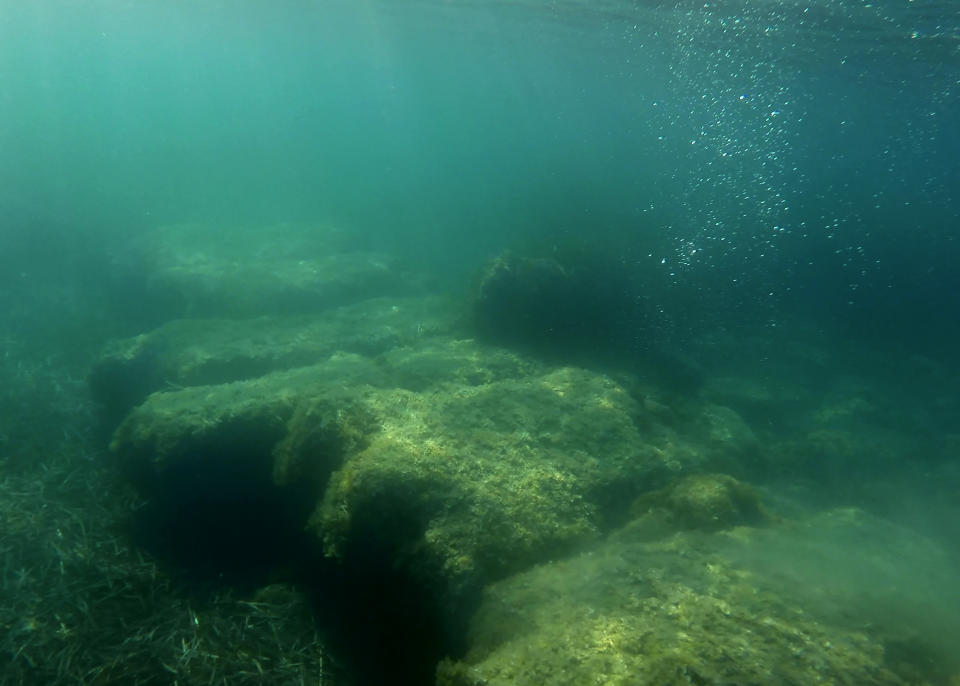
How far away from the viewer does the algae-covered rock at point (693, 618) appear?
3.88m

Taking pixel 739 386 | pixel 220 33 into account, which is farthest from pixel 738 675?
pixel 220 33

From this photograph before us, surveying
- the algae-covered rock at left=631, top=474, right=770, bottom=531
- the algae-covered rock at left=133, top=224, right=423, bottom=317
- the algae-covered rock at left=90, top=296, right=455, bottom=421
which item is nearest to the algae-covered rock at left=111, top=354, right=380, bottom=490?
the algae-covered rock at left=90, top=296, right=455, bottom=421

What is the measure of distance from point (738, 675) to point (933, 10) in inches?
879

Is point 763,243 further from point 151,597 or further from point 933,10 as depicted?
point 151,597

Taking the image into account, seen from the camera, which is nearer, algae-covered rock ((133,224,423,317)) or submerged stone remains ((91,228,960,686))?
submerged stone remains ((91,228,960,686))

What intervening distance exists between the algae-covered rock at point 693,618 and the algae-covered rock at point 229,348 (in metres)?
7.78

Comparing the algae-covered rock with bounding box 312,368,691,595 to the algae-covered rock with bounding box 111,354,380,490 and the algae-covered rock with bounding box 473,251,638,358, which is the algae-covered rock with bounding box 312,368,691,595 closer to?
the algae-covered rock with bounding box 111,354,380,490

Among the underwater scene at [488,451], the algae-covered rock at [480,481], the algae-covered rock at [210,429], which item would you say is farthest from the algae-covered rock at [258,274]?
the algae-covered rock at [480,481]

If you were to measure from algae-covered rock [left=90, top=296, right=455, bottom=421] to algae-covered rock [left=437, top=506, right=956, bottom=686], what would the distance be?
7.78 meters

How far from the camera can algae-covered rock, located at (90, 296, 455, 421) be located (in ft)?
37.1

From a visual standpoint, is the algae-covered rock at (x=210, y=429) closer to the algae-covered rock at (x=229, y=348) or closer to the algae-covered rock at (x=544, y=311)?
the algae-covered rock at (x=229, y=348)

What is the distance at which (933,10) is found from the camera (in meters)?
17.4

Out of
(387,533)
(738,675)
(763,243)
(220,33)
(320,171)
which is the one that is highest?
(220,33)

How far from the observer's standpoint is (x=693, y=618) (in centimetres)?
436
